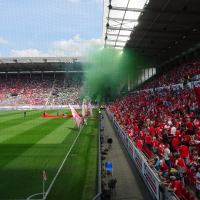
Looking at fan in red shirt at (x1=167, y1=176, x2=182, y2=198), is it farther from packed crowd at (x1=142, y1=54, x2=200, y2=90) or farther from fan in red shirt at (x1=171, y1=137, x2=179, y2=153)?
packed crowd at (x1=142, y1=54, x2=200, y2=90)

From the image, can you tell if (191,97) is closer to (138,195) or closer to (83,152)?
(83,152)

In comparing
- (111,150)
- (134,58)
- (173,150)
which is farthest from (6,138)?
(134,58)

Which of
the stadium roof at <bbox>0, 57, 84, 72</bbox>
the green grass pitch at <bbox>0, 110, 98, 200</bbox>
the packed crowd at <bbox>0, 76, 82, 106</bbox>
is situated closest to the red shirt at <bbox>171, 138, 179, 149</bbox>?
the green grass pitch at <bbox>0, 110, 98, 200</bbox>

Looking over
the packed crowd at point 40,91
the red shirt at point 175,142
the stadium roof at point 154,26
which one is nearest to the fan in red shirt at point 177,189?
the red shirt at point 175,142

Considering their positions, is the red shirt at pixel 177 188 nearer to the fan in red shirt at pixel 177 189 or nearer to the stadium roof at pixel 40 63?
the fan in red shirt at pixel 177 189

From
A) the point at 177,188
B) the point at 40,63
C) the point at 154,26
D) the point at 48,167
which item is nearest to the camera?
the point at 177,188

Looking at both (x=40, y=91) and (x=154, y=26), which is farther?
(x=40, y=91)

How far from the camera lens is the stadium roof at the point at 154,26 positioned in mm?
14493

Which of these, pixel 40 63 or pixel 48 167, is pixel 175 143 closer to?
pixel 48 167

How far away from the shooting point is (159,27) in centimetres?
1869

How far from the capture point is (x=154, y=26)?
1845cm

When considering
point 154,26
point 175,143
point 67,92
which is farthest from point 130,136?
point 67,92

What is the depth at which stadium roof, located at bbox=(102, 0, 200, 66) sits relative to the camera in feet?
47.5

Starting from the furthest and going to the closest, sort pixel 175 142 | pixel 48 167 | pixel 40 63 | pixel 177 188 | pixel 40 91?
1. pixel 40 91
2. pixel 40 63
3. pixel 48 167
4. pixel 175 142
5. pixel 177 188
